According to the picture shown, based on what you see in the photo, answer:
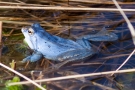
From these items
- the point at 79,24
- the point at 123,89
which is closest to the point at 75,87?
the point at 123,89

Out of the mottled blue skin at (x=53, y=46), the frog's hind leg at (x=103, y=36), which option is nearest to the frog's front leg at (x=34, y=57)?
the mottled blue skin at (x=53, y=46)

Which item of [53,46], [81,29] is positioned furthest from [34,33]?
[81,29]

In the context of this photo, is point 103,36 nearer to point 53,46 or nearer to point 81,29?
point 81,29

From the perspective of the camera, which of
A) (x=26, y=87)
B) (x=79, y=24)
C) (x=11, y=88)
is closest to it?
(x=11, y=88)

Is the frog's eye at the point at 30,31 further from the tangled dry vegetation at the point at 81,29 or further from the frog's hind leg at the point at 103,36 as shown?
the frog's hind leg at the point at 103,36

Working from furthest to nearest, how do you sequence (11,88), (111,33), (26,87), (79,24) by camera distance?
1. (79,24)
2. (111,33)
3. (26,87)
4. (11,88)

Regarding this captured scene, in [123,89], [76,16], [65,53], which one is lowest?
[123,89]

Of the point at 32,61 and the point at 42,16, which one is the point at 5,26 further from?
the point at 32,61
